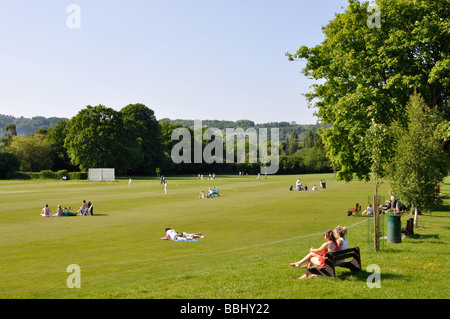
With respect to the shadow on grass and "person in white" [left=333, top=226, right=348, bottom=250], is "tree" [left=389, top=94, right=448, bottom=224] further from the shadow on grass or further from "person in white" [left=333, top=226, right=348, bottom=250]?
the shadow on grass

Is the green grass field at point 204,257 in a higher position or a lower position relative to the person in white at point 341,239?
lower

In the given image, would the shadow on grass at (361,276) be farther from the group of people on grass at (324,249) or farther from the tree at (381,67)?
the tree at (381,67)

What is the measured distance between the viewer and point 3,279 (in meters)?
13.8

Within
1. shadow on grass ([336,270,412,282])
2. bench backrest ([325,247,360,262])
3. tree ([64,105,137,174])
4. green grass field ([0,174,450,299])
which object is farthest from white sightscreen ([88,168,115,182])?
shadow on grass ([336,270,412,282])

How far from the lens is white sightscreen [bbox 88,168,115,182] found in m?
99.1

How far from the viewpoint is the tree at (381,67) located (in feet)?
95.6

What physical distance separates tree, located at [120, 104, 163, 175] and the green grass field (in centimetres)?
9122

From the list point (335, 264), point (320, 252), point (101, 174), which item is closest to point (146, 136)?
point (101, 174)

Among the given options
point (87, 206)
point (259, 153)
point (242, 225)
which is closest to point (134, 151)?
point (259, 153)

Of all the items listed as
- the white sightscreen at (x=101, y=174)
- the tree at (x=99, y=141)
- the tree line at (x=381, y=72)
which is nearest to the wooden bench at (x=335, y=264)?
the tree line at (x=381, y=72)

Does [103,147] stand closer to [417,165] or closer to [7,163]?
[7,163]

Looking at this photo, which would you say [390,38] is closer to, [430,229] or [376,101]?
[376,101]

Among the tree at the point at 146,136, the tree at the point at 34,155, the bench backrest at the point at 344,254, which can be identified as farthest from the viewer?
the tree at the point at 146,136

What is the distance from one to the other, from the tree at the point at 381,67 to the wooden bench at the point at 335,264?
1612 centimetres
